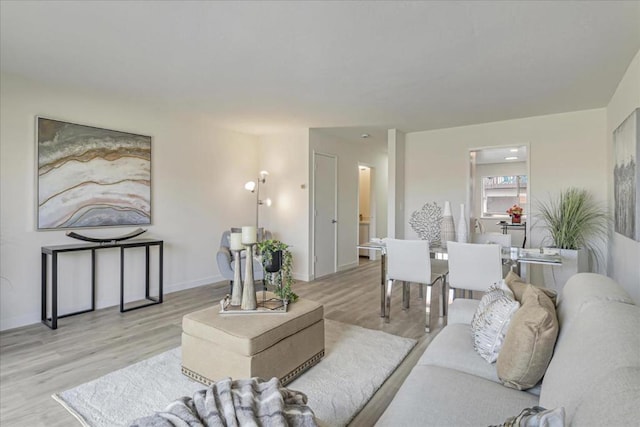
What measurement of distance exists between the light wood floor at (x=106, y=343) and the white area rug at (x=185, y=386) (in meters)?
0.08

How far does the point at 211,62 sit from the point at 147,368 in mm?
2453

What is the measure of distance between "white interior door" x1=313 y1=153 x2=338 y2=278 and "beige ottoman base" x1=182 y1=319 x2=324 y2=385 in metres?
3.07

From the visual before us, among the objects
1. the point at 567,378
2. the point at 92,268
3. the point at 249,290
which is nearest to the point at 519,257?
the point at 567,378

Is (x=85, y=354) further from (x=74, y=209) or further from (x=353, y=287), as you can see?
(x=353, y=287)

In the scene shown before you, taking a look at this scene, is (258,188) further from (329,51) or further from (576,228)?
(576,228)

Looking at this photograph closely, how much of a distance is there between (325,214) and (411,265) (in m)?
2.58

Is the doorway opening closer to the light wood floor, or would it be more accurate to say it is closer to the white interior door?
the white interior door

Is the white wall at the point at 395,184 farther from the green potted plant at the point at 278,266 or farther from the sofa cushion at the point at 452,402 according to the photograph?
the sofa cushion at the point at 452,402

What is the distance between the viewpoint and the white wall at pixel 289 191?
5316 mm

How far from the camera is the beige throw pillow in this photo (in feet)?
4.27

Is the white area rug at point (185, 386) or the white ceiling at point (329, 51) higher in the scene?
the white ceiling at point (329, 51)

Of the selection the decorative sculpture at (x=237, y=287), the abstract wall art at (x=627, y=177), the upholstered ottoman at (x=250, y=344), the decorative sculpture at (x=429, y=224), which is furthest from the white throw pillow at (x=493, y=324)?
the decorative sculpture at (x=429, y=224)

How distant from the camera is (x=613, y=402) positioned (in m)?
0.67

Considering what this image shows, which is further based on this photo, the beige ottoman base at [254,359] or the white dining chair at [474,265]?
the white dining chair at [474,265]
